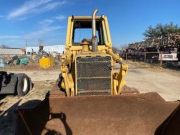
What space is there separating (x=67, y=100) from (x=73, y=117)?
1.37 ft

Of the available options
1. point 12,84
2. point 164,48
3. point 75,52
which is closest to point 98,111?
point 75,52

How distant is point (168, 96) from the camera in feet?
28.4

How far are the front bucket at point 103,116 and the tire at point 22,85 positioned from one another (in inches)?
196

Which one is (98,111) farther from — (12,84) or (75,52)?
(12,84)

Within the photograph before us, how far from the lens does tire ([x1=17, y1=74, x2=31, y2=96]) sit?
857cm

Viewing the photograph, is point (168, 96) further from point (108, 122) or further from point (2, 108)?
point (2, 108)

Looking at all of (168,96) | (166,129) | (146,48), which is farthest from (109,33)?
(146,48)

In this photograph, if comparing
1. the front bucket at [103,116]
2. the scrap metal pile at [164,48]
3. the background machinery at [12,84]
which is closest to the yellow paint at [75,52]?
the front bucket at [103,116]

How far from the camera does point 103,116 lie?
3.90m

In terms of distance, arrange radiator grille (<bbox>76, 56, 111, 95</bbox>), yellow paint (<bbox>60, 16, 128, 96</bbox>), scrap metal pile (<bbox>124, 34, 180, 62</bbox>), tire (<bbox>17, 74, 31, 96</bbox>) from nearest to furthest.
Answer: radiator grille (<bbox>76, 56, 111, 95</bbox>)
yellow paint (<bbox>60, 16, 128, 96</bbox>)
tire (<bbox>17, 74, 31, 96</bbox>)
scrap metal pile (<bbox>124, 34, 180, 62</bbox>)

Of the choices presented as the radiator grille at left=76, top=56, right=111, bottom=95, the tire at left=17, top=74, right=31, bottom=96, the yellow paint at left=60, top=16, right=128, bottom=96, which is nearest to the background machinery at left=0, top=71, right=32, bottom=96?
the tire at left=17, top=74, right=31, bottom=96

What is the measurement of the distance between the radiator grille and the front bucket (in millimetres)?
580

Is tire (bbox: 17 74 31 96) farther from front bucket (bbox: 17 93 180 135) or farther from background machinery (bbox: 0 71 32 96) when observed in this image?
front bucket (bbox: 17 93 180 135)

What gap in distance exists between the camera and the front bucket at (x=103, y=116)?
3.73 meters
